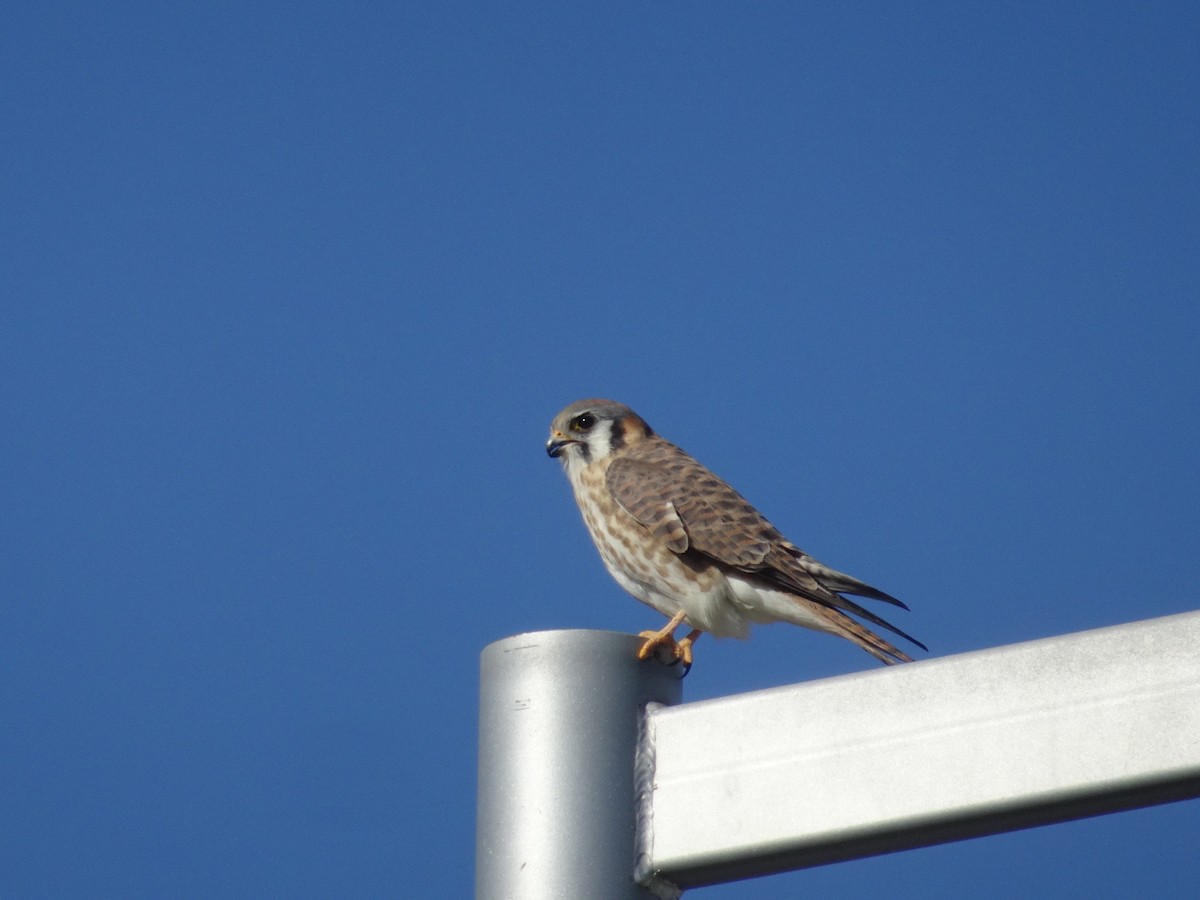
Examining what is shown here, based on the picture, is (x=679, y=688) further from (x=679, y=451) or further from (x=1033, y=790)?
(x=679, y=451)

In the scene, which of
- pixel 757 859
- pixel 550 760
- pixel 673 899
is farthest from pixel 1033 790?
pixel 550 760

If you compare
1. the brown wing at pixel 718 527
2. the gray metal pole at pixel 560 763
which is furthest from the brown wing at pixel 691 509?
the gray metal pole at pixel 560 763

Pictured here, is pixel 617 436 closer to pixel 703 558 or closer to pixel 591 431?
pixel 591 431

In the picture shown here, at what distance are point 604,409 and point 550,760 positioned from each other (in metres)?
3.96

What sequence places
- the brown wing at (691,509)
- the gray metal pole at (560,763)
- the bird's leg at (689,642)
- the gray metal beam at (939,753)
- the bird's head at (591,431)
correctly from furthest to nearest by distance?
the bird's head at (591,431)
the brown wing at (691,509)
the bird's leg at (689,642)
the gray metal pole at (560,763)
the gray metal beam at (939,753)

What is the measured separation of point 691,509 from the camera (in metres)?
4.92

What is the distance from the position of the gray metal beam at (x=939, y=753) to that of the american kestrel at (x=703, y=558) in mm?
2679

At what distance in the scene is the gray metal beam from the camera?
4.77 feet

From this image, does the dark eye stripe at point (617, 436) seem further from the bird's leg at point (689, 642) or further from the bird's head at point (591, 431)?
the bird's leg at point (689, 642)

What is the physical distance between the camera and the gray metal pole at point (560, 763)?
175cm

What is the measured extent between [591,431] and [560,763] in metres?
3.82

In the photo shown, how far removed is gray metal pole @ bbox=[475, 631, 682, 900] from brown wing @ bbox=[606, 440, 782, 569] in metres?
2.85

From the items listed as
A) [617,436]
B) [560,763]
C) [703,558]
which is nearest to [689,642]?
[703,558]

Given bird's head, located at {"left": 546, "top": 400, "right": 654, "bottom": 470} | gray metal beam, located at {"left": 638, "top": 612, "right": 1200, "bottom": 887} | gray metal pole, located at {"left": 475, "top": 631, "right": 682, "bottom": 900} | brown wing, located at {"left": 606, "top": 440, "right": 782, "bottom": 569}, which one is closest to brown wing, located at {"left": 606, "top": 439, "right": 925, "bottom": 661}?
brown wing, located at {"left": 606, "top": 440, "right": 782, "bottom": 569}
